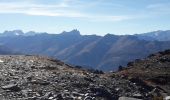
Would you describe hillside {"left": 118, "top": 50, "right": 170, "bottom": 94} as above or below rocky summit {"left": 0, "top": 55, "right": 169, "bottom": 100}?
below

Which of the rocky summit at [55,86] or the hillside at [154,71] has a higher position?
the rocky summit at [55,86]

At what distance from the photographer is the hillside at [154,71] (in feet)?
174

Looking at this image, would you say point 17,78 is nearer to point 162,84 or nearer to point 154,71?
point 162,84

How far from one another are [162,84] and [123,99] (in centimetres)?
2349

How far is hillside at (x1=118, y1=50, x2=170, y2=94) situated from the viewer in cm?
5316

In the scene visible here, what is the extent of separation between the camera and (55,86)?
112ft

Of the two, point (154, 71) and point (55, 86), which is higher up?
point (55, 86)

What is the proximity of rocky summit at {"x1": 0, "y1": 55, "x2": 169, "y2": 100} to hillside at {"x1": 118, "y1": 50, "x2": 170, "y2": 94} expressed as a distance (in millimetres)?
7178

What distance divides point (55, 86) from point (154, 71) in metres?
28.1

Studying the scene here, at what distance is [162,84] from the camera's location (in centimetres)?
5300

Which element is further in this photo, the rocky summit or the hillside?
the hillside

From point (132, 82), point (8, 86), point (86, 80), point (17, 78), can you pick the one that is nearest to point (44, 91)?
point (8, 86)

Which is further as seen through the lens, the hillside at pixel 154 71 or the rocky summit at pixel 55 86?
the hillside at pixel 154 71

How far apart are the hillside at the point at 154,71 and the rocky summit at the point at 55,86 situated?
7.18 m
